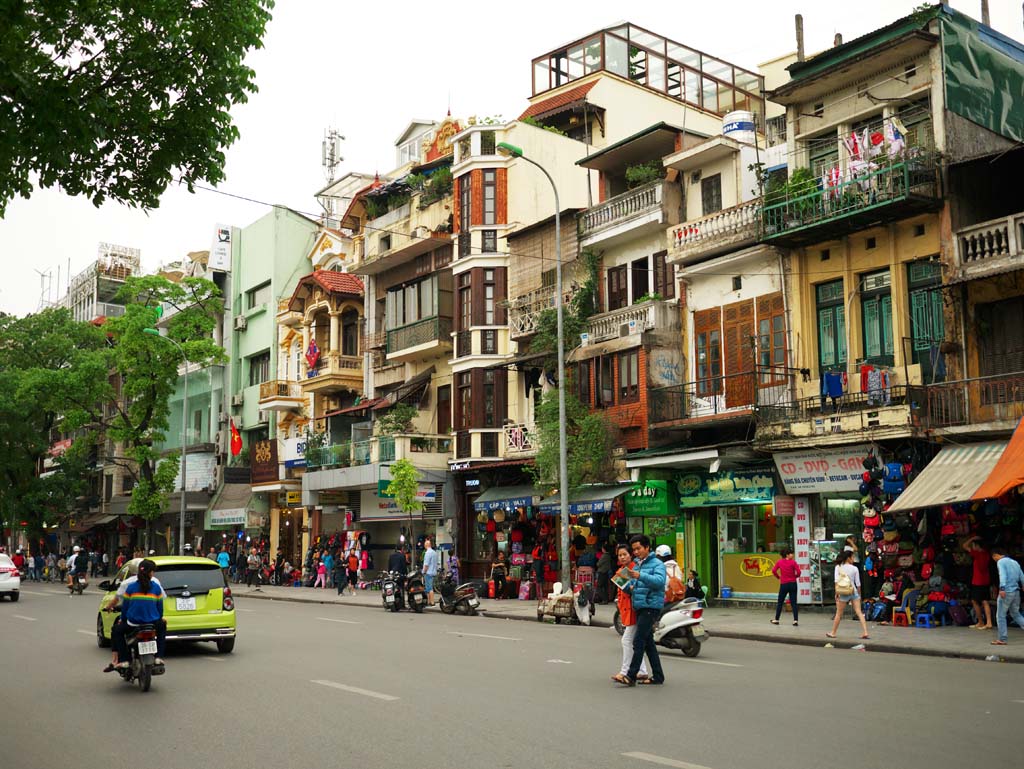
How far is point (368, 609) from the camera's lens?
31891 mm

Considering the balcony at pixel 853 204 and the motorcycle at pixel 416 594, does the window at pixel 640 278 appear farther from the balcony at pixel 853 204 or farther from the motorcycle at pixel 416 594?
the motorcycle at pixel 416 594

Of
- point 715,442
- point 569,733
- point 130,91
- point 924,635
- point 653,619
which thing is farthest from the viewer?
point 715,442

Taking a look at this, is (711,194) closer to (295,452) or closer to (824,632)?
(824,632)

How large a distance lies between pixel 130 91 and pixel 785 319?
19054 mm

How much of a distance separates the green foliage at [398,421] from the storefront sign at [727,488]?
13273 millimetres

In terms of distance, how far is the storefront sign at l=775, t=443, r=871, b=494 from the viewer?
968 inches

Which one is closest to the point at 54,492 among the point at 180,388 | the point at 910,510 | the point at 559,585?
the point at 180,388

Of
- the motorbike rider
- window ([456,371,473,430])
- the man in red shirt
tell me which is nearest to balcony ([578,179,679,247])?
window ([456,371,473,430])

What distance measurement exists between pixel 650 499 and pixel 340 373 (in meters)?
20.6

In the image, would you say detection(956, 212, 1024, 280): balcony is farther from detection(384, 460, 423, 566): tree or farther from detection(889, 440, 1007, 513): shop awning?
detection(384, 460, 423, 566): tree

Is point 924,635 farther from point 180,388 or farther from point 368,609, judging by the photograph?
point 180,388

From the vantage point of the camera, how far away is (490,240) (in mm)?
38406

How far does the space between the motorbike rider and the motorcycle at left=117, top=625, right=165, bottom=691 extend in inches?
2.8

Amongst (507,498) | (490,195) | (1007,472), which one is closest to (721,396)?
(507,498)
